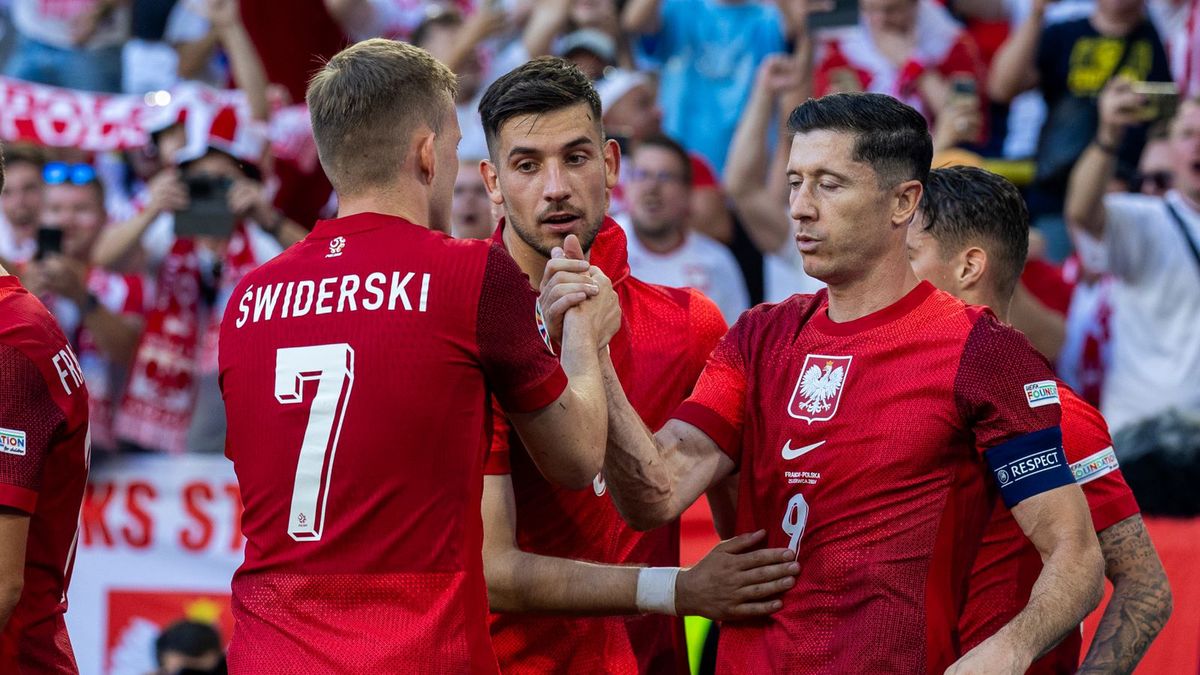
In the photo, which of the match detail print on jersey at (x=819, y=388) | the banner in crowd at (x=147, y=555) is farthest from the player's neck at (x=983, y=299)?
the banner in crowd at (x=147, y=555)

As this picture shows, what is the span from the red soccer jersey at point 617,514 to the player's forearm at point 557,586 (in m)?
0.09

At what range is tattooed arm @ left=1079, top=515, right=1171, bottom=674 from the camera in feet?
12.8

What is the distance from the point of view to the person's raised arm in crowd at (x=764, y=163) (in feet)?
26.4

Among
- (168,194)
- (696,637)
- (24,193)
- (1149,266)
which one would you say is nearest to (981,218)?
(696,637)

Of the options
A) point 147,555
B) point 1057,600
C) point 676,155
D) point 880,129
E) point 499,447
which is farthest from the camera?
point 676,155

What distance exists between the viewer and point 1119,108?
22.9ft

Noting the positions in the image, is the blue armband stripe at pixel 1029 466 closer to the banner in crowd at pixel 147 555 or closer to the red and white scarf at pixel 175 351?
the banner in crowd at pixel 147 555

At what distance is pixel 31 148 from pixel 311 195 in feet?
5.24

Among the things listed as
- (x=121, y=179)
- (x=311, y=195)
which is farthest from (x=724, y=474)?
(x=121, y=179)

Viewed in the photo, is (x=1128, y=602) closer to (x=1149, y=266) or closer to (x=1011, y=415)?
(x=1011, y=415)

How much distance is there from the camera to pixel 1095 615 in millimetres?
5281

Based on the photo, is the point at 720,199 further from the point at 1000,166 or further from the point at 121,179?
the point at 121,179

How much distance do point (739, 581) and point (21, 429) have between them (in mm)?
1720

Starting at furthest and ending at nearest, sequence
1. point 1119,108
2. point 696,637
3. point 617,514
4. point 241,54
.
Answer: point 241,54 < point 1119,108 < point 696,637 < point 617,514
